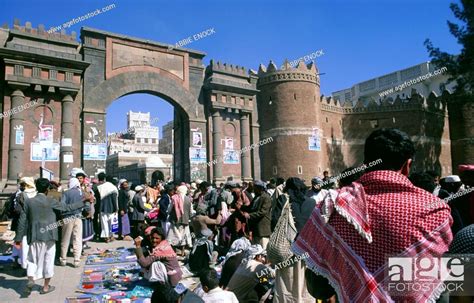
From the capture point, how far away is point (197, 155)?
63.1 feet

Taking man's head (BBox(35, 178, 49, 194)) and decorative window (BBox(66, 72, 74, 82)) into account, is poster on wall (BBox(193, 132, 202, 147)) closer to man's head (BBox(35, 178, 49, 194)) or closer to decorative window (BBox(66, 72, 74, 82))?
decorative window (BBox(66, 72, 74, 82))

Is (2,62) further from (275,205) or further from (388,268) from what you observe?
(388,268)

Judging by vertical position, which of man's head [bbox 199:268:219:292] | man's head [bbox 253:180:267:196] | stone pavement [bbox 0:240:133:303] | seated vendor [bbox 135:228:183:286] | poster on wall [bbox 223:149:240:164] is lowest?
stone pavement [bbox 0:240:133:303]

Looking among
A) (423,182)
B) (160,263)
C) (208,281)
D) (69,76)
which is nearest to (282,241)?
(208,281)

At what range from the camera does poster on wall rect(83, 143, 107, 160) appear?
1614 cm

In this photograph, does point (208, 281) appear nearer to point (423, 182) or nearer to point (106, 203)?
point (423, 182)

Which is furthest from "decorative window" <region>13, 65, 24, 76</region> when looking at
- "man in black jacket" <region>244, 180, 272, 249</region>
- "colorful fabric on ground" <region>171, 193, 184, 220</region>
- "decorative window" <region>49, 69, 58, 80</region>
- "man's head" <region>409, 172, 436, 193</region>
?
"man's head" <region>409, 172, 436, 193</region>

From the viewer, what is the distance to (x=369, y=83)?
56844 mm

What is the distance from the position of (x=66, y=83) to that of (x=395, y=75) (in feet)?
160

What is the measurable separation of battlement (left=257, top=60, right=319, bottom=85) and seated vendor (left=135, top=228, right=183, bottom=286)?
25.3 metres

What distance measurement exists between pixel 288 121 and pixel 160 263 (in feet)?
81.4

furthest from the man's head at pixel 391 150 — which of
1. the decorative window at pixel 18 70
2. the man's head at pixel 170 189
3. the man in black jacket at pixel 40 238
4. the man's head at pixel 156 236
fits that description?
the decorative window at pixel 18 70

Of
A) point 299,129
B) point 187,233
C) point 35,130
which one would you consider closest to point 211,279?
point 187,233

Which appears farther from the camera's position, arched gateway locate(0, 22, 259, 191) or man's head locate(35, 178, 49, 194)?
arched gateway locate(0, 22, 259, 191)
